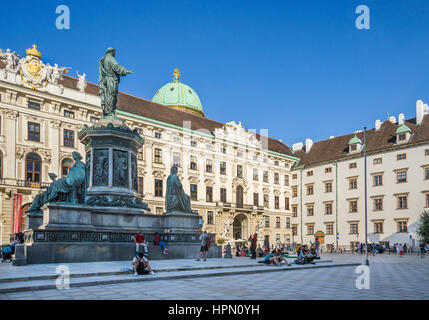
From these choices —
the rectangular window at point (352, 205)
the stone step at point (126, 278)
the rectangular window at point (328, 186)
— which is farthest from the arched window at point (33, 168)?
the rectangular window at point (352, 205)

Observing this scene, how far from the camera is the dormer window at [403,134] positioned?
5653cm

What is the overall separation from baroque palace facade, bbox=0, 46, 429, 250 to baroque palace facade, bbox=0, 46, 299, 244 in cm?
12

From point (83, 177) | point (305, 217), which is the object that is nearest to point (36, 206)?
point (83, 177)

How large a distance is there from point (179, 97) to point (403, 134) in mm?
33824

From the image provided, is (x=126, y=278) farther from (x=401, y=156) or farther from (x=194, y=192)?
(x=401, y=156)

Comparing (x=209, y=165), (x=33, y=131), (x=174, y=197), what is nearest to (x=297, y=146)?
(x=209, y=165)

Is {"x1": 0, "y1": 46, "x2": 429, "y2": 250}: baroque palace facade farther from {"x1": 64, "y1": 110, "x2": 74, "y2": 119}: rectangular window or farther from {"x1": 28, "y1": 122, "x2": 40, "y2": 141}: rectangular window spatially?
{"x1": 64, "y1": 110, "x2": 74, "y2": 119}: rectangular window

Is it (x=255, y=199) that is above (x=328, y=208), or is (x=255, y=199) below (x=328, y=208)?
above

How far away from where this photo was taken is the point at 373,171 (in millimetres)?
59688

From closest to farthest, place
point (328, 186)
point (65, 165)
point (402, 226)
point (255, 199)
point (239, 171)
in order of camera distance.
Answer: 1. point (65, 165)
2. point (402, 226)
3. point (239, 171)
4. point (328, 186)
5. point (255, 199)

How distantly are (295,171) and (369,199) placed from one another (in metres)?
15.0

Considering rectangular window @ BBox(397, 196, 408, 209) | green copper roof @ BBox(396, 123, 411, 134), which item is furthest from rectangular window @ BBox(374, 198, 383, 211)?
green copper roof @ BBox(396, 123, 411, 134)

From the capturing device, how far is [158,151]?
54688 millimetres
